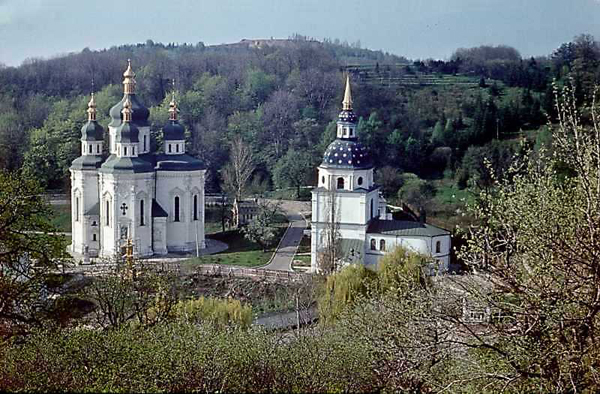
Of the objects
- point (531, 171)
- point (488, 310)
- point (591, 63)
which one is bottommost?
point (488, 310)

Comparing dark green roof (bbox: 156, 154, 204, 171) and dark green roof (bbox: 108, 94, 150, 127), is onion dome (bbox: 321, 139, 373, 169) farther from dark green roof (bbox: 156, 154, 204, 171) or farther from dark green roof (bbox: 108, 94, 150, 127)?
dark green roof (bbox: 108, 94, 150, 127)

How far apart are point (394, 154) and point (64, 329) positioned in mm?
24917

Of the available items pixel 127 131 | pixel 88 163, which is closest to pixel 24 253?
pixel 127 131

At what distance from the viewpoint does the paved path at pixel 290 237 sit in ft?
74.5

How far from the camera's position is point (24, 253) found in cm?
1043

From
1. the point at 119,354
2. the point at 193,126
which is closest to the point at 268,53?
the point at 193,126

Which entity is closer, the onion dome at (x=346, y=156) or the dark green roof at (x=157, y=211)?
the onion dome at (x=346, y=156)

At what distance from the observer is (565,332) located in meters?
7.42

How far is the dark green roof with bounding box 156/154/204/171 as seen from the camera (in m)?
23.5

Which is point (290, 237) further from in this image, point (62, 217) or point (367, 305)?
point (367, 305)

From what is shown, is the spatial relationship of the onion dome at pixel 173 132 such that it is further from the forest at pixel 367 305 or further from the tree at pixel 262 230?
the forest at pixel 367 305

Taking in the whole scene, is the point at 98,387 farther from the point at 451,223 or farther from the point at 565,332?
the point at 451,223

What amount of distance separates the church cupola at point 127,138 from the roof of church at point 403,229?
6.56 m

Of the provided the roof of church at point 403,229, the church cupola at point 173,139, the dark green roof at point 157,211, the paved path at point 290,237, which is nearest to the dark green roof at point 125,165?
the dark green roof at point 157,211
